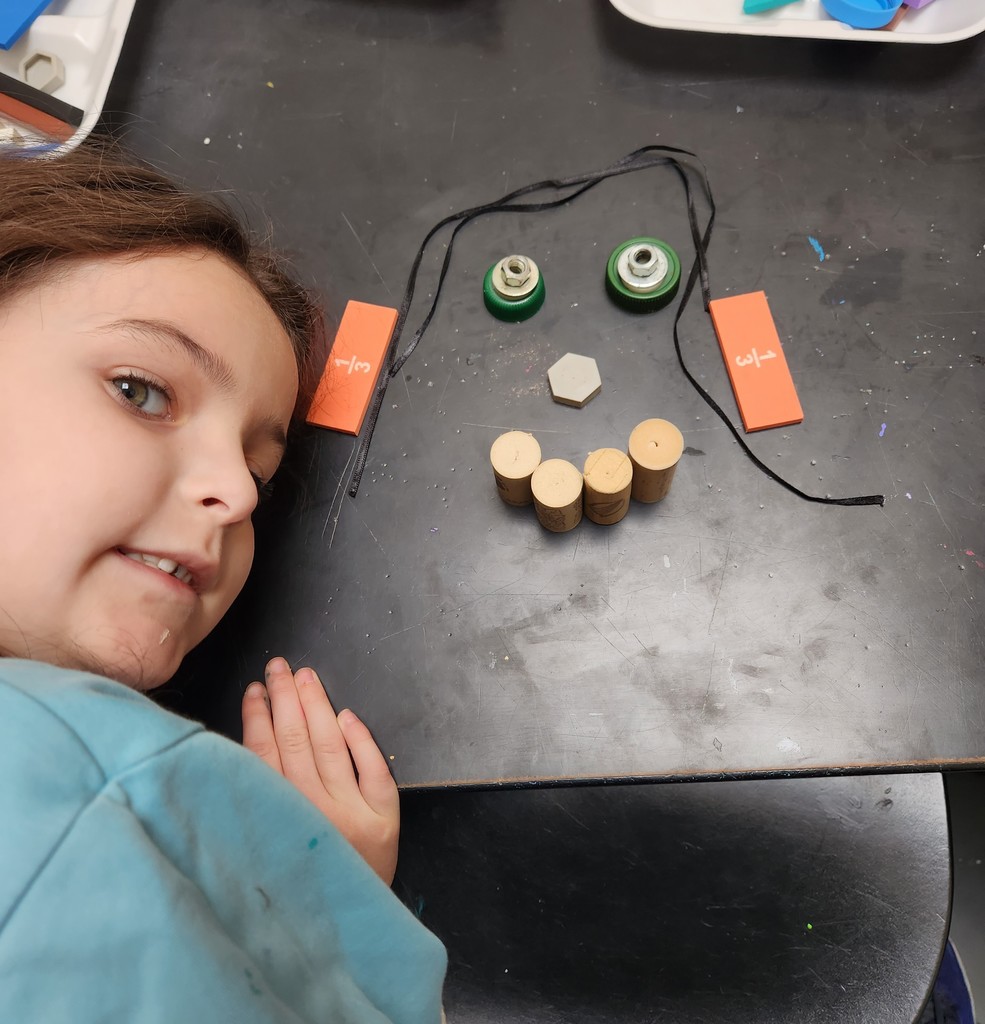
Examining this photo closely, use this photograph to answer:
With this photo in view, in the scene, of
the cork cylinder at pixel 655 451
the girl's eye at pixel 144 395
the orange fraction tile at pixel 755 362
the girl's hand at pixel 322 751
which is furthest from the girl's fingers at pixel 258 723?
the orange fraction tile at pixel 755 362

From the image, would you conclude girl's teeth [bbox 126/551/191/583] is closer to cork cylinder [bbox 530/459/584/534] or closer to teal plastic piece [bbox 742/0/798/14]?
cork cylinder [bbox 530/459/584/534]

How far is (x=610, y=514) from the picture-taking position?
0.71m

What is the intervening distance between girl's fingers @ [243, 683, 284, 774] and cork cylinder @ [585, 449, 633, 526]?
376 millimetres

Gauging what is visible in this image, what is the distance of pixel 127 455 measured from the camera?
22.8 inches

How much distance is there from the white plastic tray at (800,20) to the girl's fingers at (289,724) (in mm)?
835

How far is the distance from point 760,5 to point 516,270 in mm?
466

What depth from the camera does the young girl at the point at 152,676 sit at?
45 centimetres

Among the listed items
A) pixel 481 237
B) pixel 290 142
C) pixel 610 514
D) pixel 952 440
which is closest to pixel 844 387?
pixel 952 440

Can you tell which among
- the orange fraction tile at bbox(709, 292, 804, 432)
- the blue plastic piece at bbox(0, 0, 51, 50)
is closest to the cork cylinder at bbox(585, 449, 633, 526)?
the orange fraction tile at bbox(709, 292, 804, 432)

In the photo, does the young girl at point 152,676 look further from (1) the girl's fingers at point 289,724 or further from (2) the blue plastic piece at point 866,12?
(2) the blue plastic piece at point 866,12

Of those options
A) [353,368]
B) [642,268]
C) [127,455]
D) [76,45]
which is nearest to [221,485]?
[127,455]

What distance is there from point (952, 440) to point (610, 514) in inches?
13.7

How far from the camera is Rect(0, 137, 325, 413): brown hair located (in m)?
0.64

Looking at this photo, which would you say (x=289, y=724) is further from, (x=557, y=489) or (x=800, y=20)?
(x=800, y=20)
